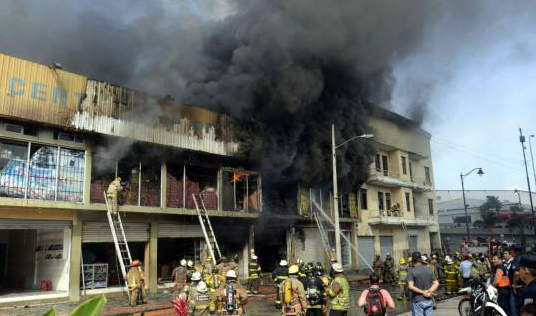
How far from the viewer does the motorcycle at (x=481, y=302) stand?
705 cm

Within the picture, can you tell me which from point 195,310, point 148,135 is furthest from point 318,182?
point 195,310

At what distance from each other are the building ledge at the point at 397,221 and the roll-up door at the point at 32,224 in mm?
19508

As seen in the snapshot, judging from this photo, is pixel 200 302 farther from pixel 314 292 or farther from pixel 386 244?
pixel 386 244

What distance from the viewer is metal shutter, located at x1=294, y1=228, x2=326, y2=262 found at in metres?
23.1

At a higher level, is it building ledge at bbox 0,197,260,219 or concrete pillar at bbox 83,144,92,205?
concrete pillar at bbox 83,144,92,205

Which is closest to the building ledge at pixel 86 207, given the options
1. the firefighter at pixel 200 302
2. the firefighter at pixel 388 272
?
the firefighter at pixel 200 302

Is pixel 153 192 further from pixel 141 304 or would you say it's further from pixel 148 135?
pixel 141 304

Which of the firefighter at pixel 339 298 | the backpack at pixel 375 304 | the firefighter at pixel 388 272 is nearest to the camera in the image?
the backpack at pixel 375 304

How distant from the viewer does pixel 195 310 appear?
26.4 ft

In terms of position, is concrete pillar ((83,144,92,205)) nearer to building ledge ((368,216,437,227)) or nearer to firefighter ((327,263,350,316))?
firefighter ((327,263,350,316))

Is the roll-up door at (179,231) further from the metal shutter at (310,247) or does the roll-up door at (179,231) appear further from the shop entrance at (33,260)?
the metal shutter at (310,247)

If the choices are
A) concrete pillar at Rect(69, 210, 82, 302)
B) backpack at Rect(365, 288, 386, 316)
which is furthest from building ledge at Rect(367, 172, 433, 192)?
backpack at Rect(365, 288, 386, 316)

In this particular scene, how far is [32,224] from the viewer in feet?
44.6

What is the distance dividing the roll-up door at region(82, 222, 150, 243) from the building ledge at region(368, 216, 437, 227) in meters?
16.4
